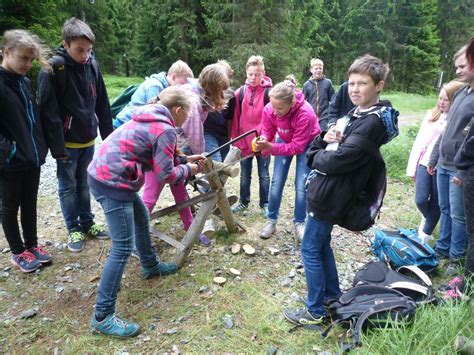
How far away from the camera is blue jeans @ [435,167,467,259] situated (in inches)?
145

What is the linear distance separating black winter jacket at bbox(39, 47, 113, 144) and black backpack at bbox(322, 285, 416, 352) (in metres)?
3.11

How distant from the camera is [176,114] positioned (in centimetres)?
281

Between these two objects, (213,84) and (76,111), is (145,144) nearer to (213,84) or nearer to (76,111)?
(213,84)

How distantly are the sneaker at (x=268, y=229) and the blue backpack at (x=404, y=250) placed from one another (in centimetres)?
126

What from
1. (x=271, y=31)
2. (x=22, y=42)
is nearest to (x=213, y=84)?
(x=22, y=42)

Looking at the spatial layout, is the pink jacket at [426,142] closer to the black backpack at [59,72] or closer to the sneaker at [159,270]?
the sneaker at [159,270]

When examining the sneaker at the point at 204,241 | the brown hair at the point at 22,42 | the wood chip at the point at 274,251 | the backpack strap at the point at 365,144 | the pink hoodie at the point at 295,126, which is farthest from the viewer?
the sneaker at the point at 204,241

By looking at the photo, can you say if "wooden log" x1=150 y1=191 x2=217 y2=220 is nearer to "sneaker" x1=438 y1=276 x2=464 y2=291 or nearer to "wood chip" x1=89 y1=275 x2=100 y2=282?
"wood chip" x1=89 y1=275 x2=100 y2=282

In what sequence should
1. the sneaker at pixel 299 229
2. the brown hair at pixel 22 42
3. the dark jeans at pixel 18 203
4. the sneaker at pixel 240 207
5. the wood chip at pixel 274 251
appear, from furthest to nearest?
1. the sneaker at pixel 240 207
2. the sneaker at pixel 299 229
3. the wood chip at pixel 274 251
4. the dark jeans at pixel 18 203
5. the brown hair at pixel 22 42

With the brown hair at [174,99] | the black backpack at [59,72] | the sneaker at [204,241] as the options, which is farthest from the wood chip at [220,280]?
the black backpack at [59,72]

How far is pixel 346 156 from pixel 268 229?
2345 mm

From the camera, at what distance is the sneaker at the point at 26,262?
366 centimetres

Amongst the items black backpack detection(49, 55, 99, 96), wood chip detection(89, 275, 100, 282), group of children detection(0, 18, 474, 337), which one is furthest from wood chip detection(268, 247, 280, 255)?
black backpack detection(49, 55, 99, 96)

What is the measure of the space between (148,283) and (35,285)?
117 cm
